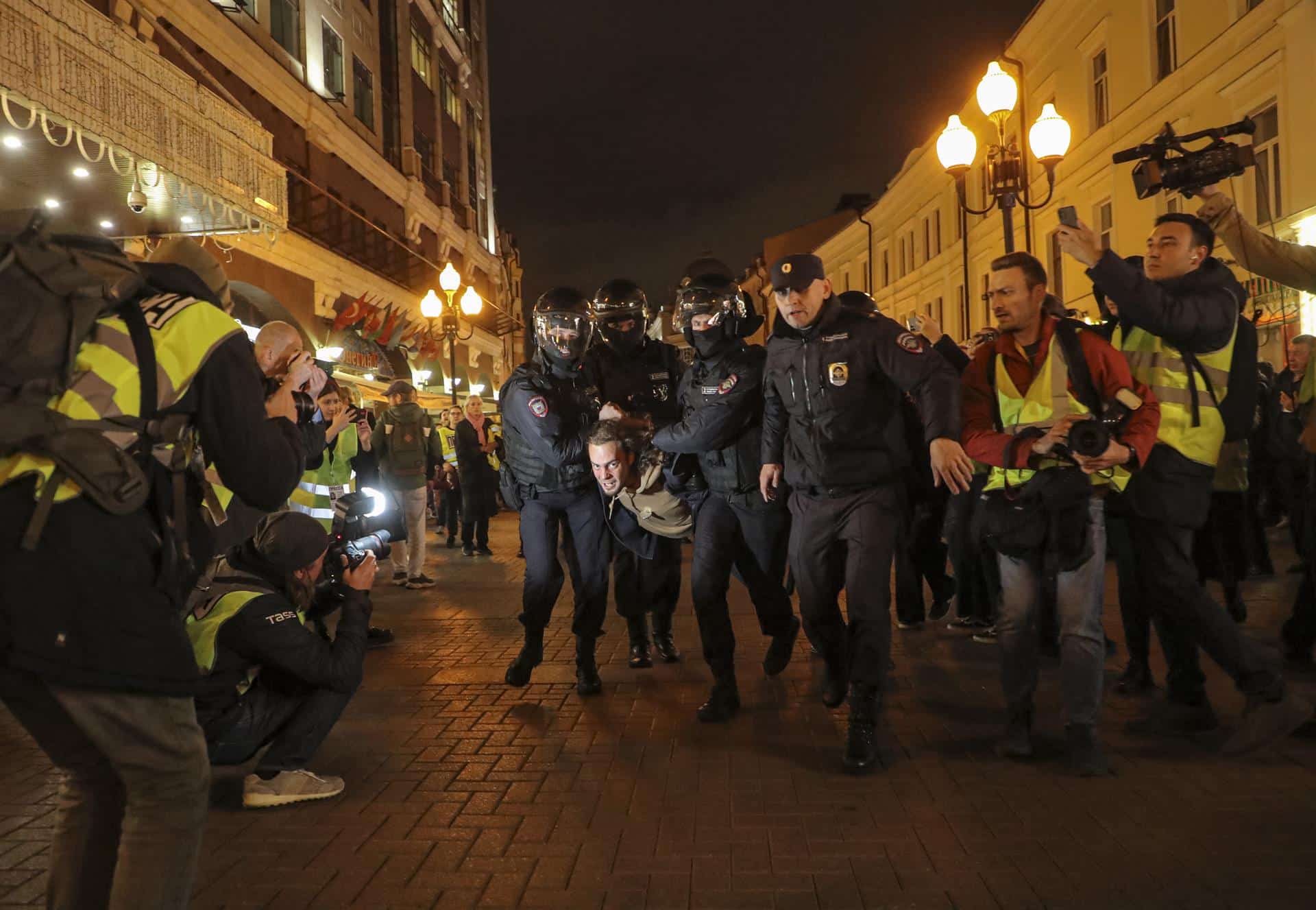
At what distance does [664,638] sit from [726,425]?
207 cm

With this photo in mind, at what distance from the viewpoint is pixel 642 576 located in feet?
20.7

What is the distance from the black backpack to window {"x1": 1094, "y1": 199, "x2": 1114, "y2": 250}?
23.8 metres

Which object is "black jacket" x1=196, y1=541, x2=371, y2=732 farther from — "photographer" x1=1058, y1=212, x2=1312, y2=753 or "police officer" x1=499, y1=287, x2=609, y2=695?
"photographer" x1=1058, y1=212, x2=1312, y2=753

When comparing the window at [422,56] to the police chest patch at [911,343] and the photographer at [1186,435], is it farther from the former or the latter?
the photographer at [1186,435]

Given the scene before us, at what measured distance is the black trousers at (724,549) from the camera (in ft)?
17.4

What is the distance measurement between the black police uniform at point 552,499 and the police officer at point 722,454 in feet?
2.02

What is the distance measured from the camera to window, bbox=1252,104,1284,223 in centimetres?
1681

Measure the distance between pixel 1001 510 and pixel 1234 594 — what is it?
3.41m

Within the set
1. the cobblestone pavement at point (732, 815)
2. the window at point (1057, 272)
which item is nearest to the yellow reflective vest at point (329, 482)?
the cobblestone pavement at point (732, 815)

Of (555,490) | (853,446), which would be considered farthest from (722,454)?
(555,490)

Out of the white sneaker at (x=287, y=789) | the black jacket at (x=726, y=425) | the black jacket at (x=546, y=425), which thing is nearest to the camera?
the white sneaker at (x=287, y=789)

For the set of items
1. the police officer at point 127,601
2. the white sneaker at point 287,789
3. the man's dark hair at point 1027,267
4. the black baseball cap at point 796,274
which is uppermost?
Result: the black baseball cap at point 796,274

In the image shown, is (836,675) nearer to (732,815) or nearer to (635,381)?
(732,815)

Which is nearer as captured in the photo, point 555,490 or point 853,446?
point 853,446
